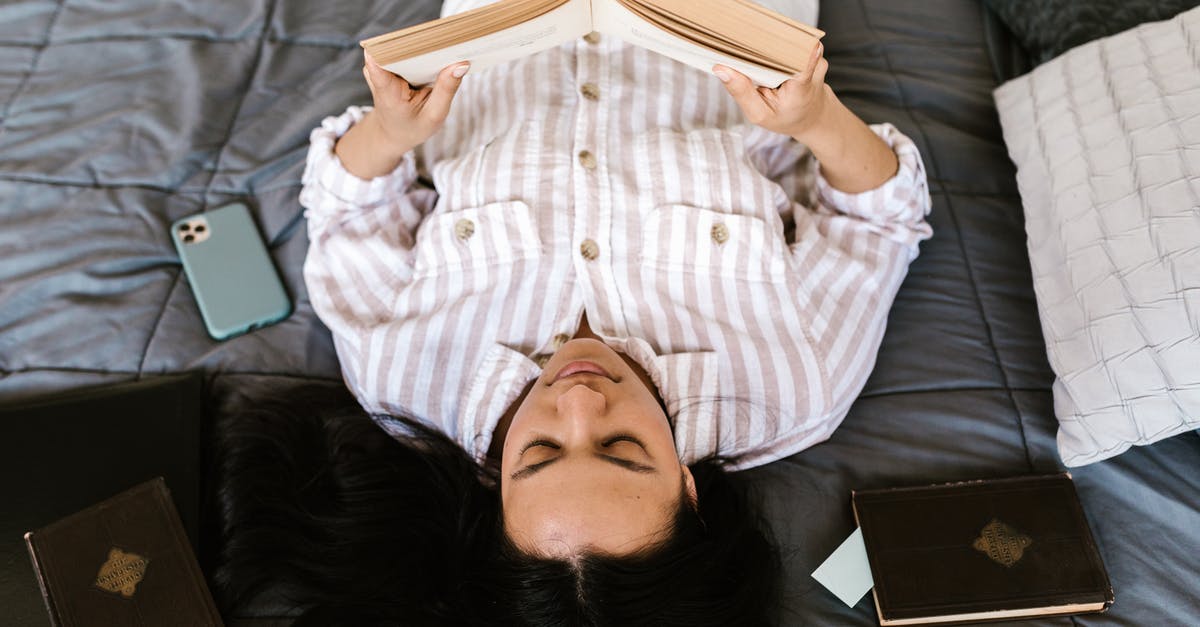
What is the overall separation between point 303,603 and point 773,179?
87 cm

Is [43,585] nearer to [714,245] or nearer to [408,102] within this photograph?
[408,102]

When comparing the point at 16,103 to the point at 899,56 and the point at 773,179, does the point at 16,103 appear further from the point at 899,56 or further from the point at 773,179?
the point at 899,56

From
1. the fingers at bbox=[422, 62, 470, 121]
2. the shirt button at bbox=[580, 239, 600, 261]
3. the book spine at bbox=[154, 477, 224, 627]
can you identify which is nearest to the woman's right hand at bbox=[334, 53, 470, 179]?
the fingers at bbox=[422, 62, 470, 121]

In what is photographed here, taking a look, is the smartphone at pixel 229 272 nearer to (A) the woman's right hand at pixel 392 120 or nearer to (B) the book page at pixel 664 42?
(A) the woman's right hand at pixel 392 120

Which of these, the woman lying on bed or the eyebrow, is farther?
the woman lying on bed

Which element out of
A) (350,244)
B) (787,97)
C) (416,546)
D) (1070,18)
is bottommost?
(416,546)

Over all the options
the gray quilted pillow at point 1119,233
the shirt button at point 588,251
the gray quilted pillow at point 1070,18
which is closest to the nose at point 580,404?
the shirt button at point 588,251

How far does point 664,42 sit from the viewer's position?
0.80 m

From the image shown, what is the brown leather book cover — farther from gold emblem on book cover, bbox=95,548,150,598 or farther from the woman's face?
the woman's face

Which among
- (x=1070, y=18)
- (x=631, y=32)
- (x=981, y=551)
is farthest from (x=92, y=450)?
(x=1070, y=18)

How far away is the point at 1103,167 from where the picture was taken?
98 centimetres

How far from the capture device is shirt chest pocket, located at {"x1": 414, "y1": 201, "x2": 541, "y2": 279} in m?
1.04

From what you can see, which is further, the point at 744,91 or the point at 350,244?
the point at 350,244

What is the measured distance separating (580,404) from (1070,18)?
0.96 m
